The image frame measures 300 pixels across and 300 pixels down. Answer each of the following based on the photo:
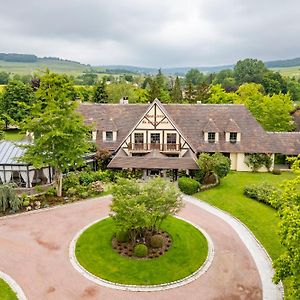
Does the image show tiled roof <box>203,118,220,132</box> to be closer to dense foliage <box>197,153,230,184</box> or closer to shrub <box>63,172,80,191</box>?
dense foliage <box>197,153,230,184</box>

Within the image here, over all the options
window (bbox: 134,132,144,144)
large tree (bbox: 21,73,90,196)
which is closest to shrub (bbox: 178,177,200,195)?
window (bbox: 134,132,144,144)

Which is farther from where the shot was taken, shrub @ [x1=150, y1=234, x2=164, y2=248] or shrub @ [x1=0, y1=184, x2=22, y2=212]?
shrub @ [x1=0, y1=184, x2=22, y2=212]

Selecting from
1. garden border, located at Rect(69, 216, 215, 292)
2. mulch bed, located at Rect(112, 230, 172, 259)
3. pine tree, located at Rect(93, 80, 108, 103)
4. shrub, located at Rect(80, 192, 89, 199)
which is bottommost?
garden border, located at Rect(69, 216, 215, 292)

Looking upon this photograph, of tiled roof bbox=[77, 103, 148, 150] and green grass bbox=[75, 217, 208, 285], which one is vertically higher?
tiled roof bbox=[77, 103, 148, 150]

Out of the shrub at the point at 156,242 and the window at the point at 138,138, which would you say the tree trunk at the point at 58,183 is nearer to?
the window at the point at 138,138

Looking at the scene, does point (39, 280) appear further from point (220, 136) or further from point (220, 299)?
point (220, 136)

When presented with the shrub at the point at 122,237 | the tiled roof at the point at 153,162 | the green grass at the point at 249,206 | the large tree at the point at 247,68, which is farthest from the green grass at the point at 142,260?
the large tree at the point at 247,68

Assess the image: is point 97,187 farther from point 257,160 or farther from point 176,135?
point 257,160
